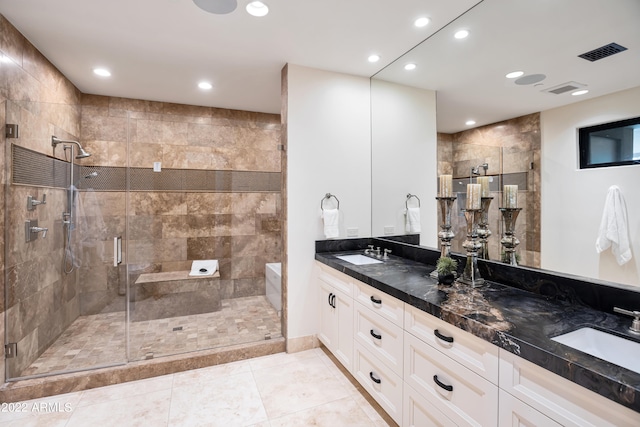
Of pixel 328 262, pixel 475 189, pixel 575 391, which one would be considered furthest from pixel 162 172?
pixel 575 391

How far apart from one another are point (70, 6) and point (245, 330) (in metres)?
2.84

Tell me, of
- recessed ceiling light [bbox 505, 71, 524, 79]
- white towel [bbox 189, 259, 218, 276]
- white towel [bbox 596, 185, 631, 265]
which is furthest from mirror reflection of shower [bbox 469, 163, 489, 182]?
white towel [bbox 189, 259, 218, 276]

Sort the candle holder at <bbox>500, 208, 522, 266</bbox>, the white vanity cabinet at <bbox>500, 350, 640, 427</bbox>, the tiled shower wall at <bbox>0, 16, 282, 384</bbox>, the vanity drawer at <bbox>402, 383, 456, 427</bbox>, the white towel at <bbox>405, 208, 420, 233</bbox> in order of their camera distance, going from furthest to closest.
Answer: the white towel at <bbox>405, 208, 420, 233</bbox>, the tiled shower wall at <bbox>0, 16, 282, 384</bbox>, the candle holder at <bbox>500, 208, 522, 266</bbox>, the vanity drawer at <bbox>402, 383, 456, 427</bbox>, the white vanity cabinet at <bbox>500, 350, 640, 427</bbox>

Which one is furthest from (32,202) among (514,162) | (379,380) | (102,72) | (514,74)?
(514,74)

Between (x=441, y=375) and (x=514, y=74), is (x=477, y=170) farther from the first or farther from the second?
(x=441, y=375)

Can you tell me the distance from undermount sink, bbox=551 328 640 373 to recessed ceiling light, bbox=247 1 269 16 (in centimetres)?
229

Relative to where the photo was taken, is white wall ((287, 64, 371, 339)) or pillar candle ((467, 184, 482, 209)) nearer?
pillar candle ((467, 184, 482, 209))

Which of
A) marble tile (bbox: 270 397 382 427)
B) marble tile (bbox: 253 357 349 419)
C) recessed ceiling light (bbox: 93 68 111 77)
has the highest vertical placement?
recessed ceiling light (bbox: 93 68 111 77)

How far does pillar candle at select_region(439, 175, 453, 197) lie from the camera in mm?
2159

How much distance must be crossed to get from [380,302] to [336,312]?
667 millimetres

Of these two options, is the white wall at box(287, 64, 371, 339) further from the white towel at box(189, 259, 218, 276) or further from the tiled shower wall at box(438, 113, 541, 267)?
the white towel at box(189, 259, 218, 276)

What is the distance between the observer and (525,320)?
1.26 meters

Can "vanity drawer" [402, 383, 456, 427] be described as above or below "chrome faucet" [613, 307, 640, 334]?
below

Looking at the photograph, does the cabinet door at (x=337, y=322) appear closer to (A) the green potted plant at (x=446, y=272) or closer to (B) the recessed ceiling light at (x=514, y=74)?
(A) the green potted plant at (x=446, y=272)
